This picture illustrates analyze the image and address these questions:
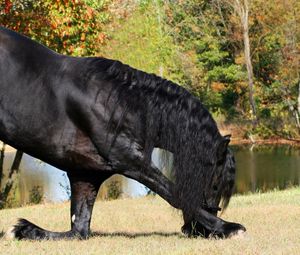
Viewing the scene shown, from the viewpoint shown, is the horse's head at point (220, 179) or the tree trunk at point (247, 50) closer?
the horse's head at point (220, 179)

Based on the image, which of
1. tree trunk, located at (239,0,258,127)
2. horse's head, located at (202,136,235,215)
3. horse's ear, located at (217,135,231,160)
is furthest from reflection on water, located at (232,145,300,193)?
horse's ear, located at (217,135,231,160)

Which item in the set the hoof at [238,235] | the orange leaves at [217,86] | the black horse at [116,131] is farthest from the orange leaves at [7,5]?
the orange leaves at [217,86]

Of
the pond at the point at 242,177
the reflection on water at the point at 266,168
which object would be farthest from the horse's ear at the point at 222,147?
the reflection on water at the point at 266,168

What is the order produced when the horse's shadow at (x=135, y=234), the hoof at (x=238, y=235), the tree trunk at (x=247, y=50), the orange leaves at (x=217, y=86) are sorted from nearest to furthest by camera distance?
the hoof at (x=238, y=235)
the horse's shadow at (x=135, y=234)
the tree trunk at (x=247, y=50)
the orange leaves at (x=217, y=86)

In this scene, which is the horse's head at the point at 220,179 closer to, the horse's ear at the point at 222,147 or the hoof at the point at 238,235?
the horse's ear at the point at 222,147

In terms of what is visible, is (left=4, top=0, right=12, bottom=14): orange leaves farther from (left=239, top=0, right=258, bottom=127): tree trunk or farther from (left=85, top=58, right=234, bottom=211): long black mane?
(left=239, top=0, right=258, bottom=127): tree trunk

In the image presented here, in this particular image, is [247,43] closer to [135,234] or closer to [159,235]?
[135,234]

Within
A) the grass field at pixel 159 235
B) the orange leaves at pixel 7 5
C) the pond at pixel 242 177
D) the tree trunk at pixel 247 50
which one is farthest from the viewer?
Answer: the tree trunk at pixel 247 50

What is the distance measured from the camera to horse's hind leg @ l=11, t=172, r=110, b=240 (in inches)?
246

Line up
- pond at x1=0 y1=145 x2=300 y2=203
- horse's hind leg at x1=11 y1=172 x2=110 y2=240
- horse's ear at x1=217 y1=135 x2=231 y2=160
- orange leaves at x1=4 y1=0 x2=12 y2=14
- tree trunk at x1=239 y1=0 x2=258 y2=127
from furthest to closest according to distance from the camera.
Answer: tree trunk at x1=239 y1=0 x2=258 y2=127 → pond at x1=0 y1=145 x2=300 y2=203 → orange leaves at x1=4 y1=0 x2=12 y2=14 → horse's hind leg at x1=11 y1=172 x2=110 y2=240 → horse's ear at x1=217 y1=135 x2=231 y2=160

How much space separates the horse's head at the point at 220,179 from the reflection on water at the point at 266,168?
12102mm

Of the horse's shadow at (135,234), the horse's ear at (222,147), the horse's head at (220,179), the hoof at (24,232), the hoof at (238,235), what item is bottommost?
the hoof at (24,232)

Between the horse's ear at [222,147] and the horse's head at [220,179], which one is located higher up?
the horse's ear at [222,147]

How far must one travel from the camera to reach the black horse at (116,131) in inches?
237
